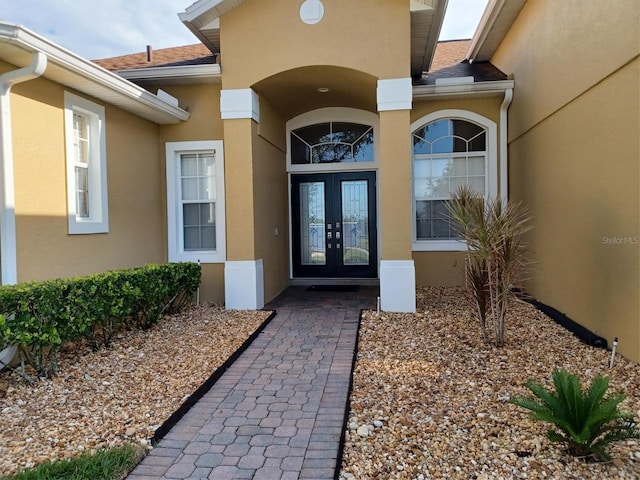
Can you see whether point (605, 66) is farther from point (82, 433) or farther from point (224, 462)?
point (82, 433)

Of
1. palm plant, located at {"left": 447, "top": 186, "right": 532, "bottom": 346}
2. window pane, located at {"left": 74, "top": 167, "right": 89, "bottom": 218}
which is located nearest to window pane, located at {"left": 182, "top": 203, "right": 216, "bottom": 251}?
window pane, located at {"left": 74, "top": 167, "right": 89, "bottom": 218}

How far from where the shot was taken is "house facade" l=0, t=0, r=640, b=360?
4.95m

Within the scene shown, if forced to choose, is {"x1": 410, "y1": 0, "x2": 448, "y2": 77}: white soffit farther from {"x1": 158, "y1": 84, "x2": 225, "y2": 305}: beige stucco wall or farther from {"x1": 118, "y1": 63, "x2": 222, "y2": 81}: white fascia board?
{"x1": 158, "y1": 84, "x2": 225, "y2": 305}: beige stucco wall

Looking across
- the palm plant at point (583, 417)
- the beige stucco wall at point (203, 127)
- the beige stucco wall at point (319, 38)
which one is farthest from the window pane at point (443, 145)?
the palm plant at point (583, 417)

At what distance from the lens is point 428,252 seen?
8.86 m

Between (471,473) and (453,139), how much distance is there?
7098mm

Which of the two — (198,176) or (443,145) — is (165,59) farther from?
(443,145)

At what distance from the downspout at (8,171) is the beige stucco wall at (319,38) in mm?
3064

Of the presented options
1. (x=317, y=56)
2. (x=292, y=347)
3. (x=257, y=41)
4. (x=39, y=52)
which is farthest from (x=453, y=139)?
(x=39, y=52)

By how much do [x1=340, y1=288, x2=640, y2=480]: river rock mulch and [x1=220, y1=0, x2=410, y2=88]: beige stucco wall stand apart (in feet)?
13.2

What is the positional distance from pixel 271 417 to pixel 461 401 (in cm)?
167

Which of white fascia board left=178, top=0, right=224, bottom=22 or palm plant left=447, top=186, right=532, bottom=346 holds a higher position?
white fascia board left=178, top=0, right=224, bottom=22

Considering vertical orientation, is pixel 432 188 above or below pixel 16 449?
above

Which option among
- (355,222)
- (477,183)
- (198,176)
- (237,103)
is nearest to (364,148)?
(355,222)
